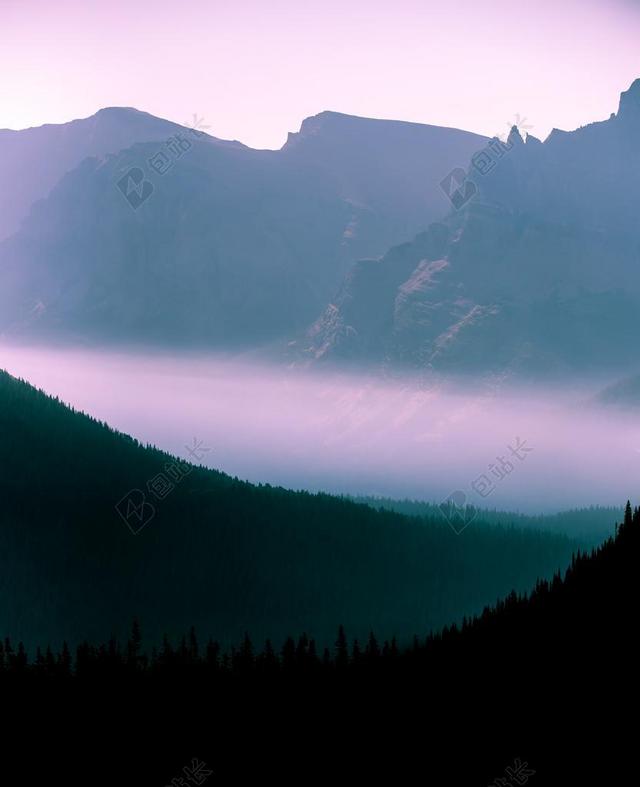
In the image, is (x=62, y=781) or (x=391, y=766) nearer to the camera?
(x=391, y=766)

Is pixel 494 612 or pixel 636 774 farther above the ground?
pixel 494 612

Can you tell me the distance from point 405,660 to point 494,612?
48.5 ft

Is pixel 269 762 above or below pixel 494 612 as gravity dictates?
below

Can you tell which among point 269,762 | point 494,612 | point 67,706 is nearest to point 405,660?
point 494,612

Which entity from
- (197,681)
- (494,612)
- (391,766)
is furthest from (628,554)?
(197,681)

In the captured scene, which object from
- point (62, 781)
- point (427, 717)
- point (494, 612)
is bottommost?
point (62, 781)

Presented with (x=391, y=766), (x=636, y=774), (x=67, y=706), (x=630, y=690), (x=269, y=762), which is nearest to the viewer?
(x=636, y=774)

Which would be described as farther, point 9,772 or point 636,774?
point 9,772

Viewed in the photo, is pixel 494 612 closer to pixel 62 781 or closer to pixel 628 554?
pixel 628 554

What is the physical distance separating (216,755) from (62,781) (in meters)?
20.3

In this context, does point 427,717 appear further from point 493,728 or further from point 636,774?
point 636,774

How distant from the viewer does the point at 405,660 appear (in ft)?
584

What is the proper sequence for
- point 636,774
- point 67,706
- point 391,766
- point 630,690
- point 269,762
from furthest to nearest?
point 67,706, point 269,762, point 391,766, point 630,690, point 636,774

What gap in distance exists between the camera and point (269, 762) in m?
162
